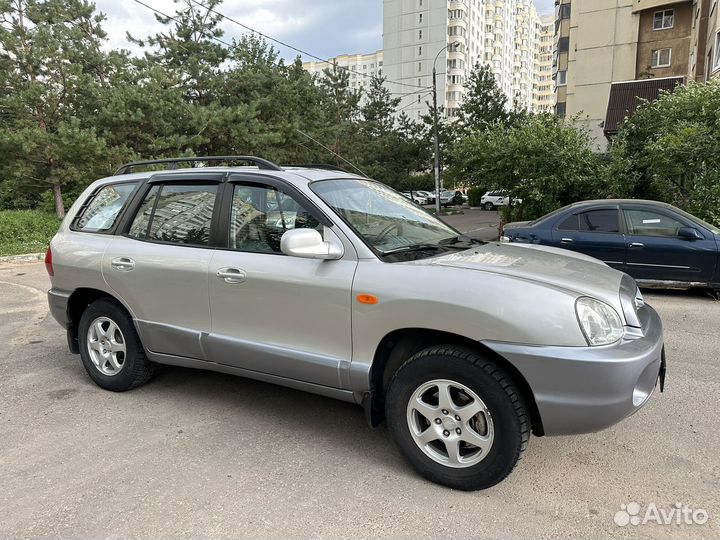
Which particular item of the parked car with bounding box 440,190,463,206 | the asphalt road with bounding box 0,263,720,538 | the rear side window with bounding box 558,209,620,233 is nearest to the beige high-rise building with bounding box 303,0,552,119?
the parked car with bounding box 440,190,463,206

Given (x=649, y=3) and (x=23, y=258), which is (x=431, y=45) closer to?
(x=649, y=3)

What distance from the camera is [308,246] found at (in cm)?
304

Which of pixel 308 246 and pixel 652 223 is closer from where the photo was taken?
pixel 308 246

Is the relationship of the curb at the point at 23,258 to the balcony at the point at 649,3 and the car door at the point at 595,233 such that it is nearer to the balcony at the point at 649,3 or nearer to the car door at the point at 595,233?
the car door at the point at 595,233

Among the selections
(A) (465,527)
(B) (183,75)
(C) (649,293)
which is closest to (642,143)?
(C) (649,293)

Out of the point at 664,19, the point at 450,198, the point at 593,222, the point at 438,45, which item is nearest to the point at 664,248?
the point at 593,222

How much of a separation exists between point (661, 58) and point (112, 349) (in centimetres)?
3653

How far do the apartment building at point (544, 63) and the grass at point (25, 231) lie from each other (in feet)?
428

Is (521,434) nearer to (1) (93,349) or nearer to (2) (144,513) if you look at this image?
(2) (144,513)

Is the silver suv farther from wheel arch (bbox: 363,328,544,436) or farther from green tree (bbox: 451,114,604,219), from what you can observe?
green tree (bbox: 451,114,604,219)

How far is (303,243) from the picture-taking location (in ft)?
9.87

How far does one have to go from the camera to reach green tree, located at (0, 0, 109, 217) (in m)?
15.7

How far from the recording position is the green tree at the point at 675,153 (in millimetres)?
9875

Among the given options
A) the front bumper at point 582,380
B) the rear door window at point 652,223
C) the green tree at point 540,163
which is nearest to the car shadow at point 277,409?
the front bumper at point 582,380
